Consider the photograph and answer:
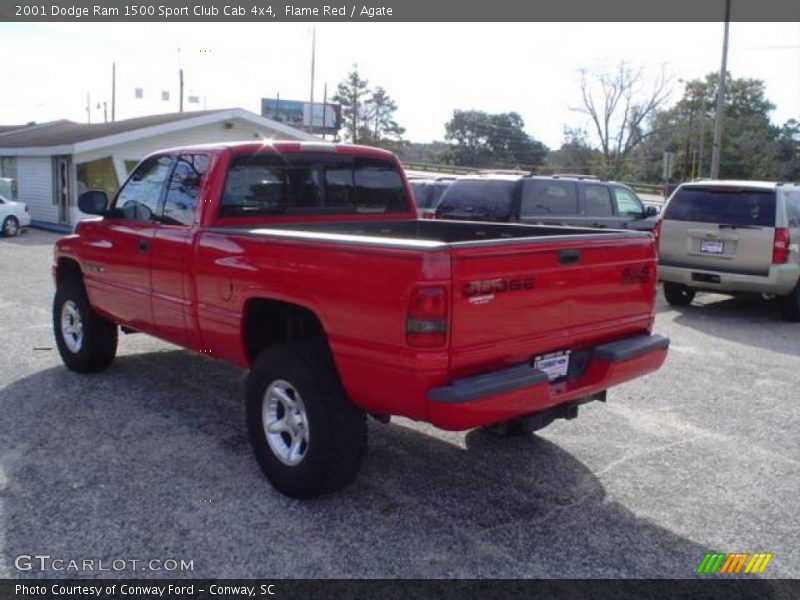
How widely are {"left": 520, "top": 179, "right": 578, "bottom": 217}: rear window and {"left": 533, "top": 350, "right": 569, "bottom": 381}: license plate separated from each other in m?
6.74

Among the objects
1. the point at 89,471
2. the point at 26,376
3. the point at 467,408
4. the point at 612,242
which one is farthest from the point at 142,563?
the point at 26,376

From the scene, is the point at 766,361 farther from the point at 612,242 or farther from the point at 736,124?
the point at 736,124

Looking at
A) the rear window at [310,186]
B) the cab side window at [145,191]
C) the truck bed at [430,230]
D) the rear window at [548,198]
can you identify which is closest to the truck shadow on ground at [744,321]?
the rear window at [548,198]

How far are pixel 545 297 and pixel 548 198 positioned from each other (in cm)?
761

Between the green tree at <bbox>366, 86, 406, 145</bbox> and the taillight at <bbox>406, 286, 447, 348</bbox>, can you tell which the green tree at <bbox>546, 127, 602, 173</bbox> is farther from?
the taillight at <bbox>406, 286, 447, 348</bbox>

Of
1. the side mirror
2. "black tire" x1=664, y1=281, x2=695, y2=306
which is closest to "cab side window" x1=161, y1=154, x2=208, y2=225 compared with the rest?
the side mirror

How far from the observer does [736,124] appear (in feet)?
218

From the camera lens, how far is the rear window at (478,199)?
35.1 ft

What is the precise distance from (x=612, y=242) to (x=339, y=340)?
165 centimetres

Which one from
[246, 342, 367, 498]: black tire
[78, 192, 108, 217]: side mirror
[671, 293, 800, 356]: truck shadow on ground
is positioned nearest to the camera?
[246, 342, 367, 498]: black tire

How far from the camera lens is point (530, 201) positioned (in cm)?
1070

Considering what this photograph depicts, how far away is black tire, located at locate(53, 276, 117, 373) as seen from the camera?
6.33 meters

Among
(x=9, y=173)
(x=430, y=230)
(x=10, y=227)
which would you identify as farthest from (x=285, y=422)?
(x=9, y=173)

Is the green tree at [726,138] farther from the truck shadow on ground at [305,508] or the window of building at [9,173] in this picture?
the truck shadow on ground at [305,508]
